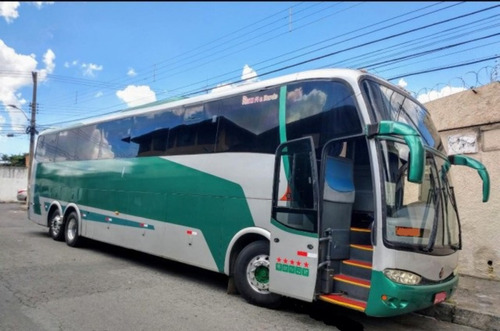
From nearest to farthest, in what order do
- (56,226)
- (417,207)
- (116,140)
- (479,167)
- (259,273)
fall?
1. (417,207)
2. (479,167)
3. (259,273)
4. (116,140)
5. (56,226)

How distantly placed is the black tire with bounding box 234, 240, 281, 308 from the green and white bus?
17 mm

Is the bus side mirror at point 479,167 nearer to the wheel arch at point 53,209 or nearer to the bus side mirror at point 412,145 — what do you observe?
the bus side mirror at point 412,145

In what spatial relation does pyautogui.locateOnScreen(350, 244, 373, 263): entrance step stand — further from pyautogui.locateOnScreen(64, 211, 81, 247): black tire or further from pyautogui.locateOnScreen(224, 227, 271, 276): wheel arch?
pyautogui.locateOnScreen(64, 211, 81, 247): black tire

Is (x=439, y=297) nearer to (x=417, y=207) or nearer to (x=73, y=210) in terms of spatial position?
(x=417, y=207)

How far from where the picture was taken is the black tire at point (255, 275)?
6.10 meters

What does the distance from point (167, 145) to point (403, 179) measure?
4.79 m

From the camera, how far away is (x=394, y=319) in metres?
5.99

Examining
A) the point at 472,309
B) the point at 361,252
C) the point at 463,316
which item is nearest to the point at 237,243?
the point at 361,252

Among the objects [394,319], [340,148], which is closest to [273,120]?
[340,148]

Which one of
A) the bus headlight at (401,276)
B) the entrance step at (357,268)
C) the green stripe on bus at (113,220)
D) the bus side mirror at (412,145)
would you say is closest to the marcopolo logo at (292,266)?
the entrance step at (357,268)

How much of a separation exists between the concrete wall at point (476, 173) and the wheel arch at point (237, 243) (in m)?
4.90

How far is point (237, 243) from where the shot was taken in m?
6.65

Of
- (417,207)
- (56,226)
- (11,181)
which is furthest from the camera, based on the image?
(11,181)

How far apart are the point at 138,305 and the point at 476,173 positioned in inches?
276
